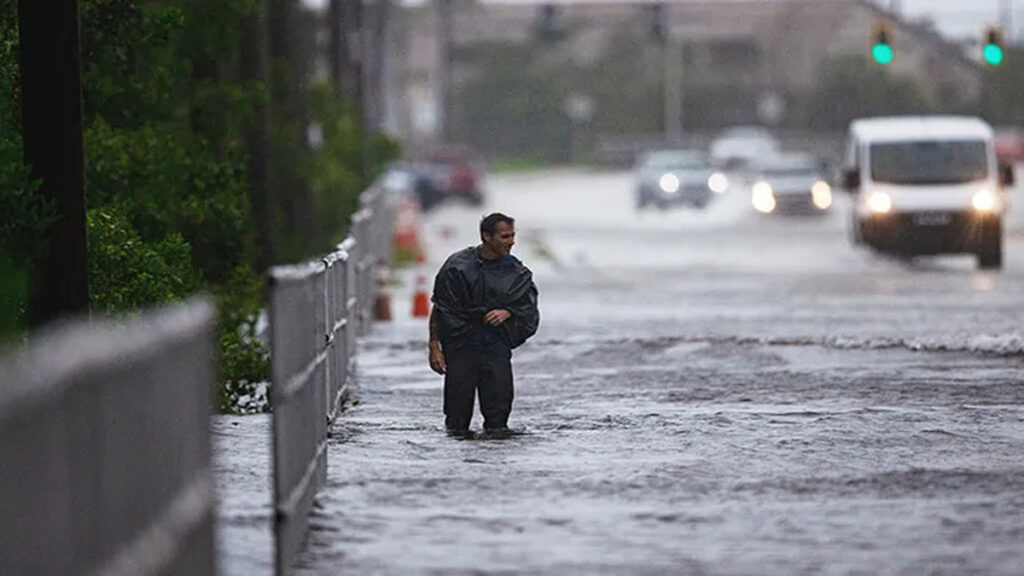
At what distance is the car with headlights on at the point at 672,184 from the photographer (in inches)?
2650

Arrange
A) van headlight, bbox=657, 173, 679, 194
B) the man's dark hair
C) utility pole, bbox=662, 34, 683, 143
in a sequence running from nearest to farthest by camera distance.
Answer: the man's dark hair → van headlight, bbox=657, 173, 679, 194 → utility pole, bbox=662, 34, 683, 143

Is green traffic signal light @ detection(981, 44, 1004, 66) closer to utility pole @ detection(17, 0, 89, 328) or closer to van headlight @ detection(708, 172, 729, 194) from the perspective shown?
van headlight @ detection(708, 172, 729, 194)

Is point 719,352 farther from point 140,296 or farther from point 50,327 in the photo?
point 50,327

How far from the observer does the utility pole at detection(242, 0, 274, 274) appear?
29.2 meters

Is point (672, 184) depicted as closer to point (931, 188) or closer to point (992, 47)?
point (992, 47)

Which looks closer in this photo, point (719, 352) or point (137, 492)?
point (137, 492)

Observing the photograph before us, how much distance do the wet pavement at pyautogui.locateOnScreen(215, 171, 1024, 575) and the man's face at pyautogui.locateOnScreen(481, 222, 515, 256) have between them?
42.8 inches

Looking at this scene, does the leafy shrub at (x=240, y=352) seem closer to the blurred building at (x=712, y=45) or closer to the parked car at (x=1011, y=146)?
the parked car at (x=1011, y=146)

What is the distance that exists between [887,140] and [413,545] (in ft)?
102

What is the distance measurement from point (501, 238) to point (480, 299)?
377 mm

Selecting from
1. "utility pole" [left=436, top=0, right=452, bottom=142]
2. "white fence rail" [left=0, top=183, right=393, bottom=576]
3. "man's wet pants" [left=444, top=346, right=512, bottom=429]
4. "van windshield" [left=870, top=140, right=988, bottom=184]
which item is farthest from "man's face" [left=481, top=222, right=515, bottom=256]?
"utility pole" [left=436, top=0, right=452, bottom=142]

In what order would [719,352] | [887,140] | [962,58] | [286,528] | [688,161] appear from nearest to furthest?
[286,528] → [719,352] → [887,140] → [688,161] → [962,58]

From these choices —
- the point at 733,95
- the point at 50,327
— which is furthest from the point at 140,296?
the point at 733,95

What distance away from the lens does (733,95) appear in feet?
450
